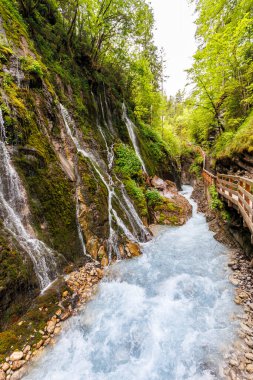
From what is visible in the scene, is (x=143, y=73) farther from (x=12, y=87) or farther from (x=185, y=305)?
(x=185, y=305)

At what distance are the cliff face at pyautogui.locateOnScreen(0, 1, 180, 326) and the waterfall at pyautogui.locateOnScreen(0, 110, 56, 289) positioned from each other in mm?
24

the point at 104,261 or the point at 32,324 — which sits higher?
the point at 32,324

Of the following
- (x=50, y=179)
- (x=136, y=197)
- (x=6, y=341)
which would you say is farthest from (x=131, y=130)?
(x=6, y=341)

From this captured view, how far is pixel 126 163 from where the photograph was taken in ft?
35.2

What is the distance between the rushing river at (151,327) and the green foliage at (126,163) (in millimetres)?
5105

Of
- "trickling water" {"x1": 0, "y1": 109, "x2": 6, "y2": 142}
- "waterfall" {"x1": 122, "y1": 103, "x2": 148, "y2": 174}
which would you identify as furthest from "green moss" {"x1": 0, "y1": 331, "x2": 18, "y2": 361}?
"waterfall" {"x1": 122, "y1": 103, "x2": 148, "y2": 174}

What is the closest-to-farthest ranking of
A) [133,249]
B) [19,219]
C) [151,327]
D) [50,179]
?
1. [151,327]
2. [19,219]
3. [50,179]
4. [133,249]

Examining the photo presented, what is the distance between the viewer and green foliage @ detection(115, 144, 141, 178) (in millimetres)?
10375

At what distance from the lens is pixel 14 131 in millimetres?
5496

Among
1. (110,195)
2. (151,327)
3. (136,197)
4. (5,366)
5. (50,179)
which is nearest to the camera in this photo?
(5,366)

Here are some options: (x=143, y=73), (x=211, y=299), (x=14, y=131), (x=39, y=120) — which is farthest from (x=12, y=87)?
(x=143, y=73)

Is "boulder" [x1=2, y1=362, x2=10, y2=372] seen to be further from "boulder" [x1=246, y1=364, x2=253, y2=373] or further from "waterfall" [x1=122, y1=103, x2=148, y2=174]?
"waterfall" [x1=122, y1=103, x2=148, y2=174]

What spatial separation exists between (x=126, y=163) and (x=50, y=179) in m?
5.27

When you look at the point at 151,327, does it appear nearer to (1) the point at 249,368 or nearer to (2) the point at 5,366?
(1) the point at 249,368
